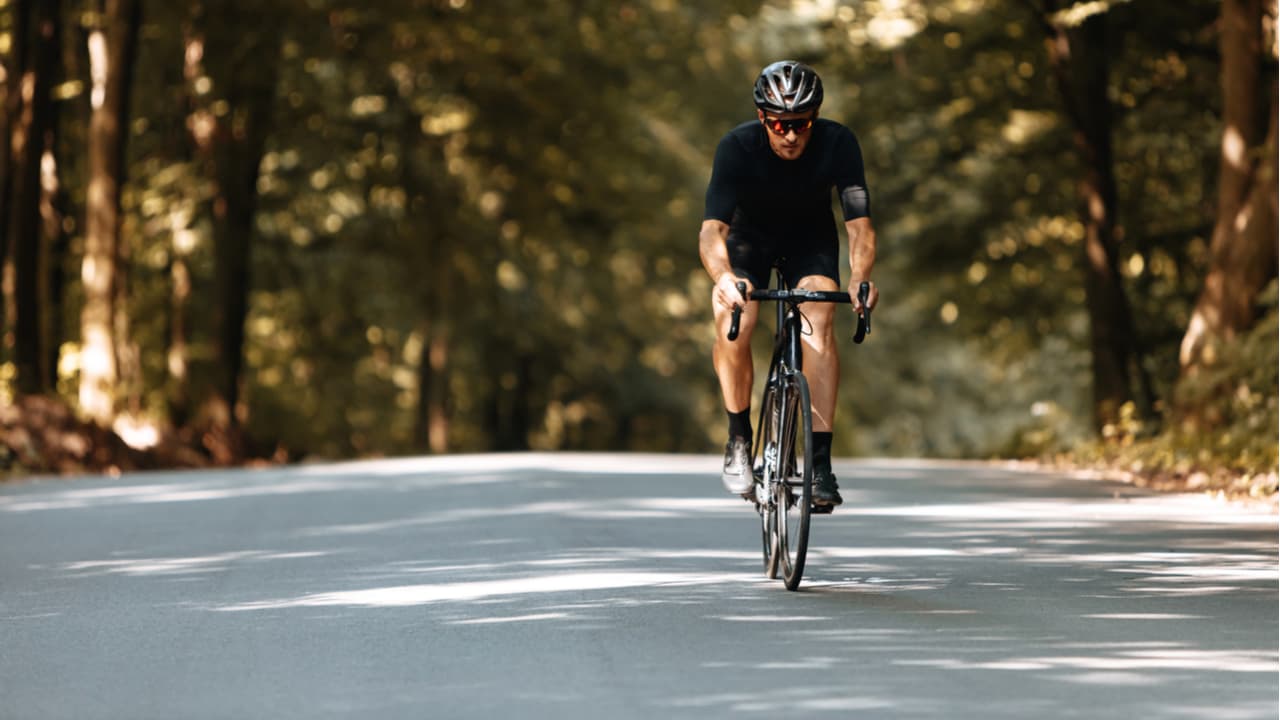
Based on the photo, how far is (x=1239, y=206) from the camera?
64.1ft

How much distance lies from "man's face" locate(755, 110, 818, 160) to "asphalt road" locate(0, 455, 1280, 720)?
190 centimetres

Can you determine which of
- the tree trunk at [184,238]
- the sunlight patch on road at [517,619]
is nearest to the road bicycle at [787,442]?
the sunlight patch on road at [517,619]

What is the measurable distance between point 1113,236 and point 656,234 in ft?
44.3

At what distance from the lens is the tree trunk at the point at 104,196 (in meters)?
23.9

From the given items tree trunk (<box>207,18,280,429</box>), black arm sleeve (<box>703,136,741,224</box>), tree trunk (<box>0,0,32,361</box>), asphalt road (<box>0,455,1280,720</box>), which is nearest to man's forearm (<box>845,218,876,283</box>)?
black arm sleeve (<box>703,136,741,224</box>)

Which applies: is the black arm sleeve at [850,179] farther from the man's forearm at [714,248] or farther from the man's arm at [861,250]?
the man's forearm at [714,248]

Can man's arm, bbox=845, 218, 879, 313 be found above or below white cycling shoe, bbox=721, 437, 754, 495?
above

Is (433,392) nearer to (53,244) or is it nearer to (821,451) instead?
(53,244)

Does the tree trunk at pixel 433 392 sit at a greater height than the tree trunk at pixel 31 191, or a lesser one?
lesser

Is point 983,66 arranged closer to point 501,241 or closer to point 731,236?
point 501,241

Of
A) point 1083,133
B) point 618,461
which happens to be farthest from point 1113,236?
point 618,461

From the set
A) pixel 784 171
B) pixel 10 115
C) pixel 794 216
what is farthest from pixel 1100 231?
pixel 784 171

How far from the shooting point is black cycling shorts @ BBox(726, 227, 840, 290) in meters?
9.85

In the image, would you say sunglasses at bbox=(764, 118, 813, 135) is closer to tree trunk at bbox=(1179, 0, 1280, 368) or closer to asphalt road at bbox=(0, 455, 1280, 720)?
asphalt road at bbox=(0, 455, 1280, 720)
